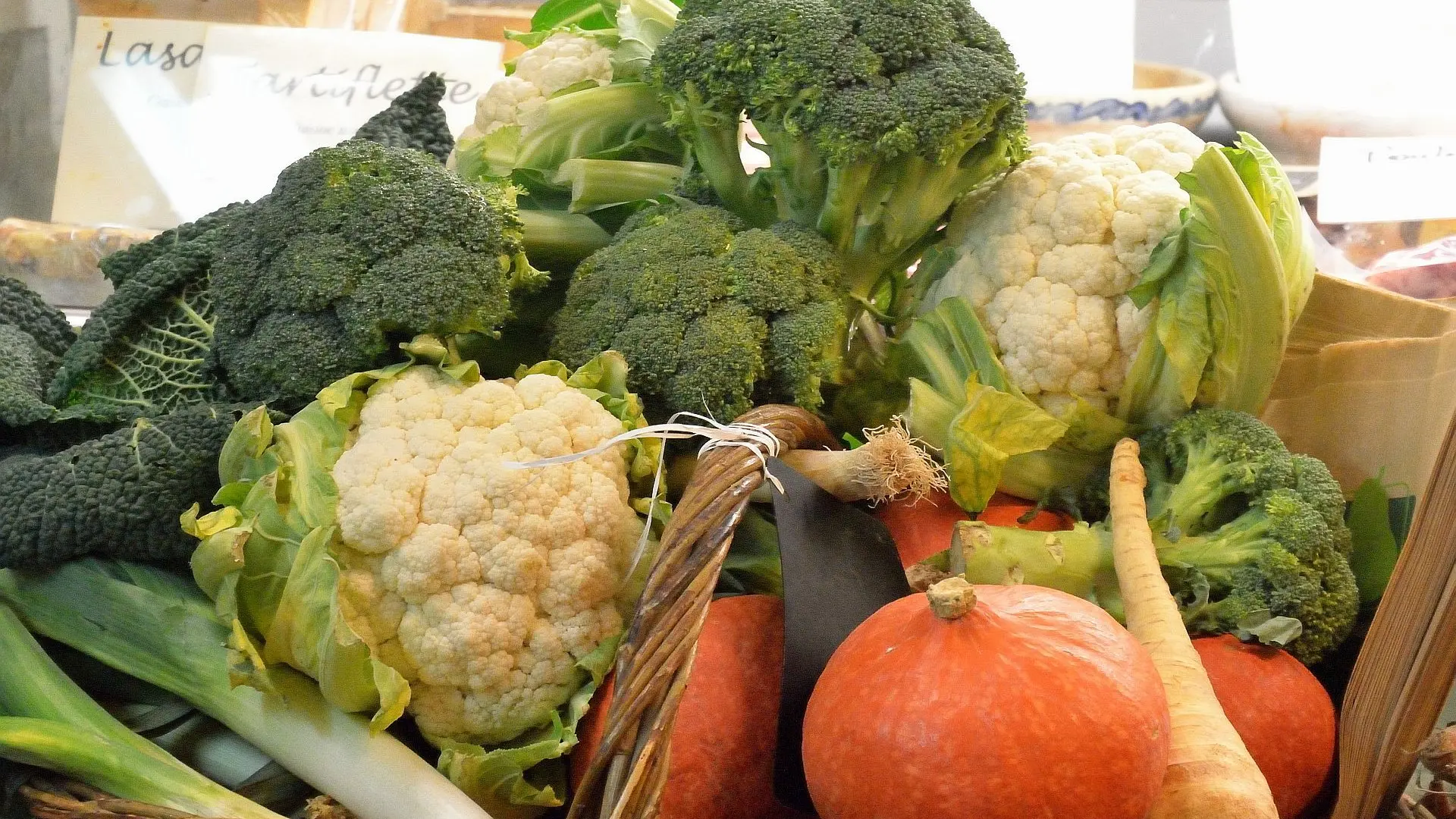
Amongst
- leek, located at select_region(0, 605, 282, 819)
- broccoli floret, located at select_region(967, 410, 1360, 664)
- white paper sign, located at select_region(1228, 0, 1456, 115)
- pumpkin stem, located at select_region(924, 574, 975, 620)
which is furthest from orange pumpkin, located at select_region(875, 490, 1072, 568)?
white paper sign, located at select_region(1228, 0, 1456, 115)

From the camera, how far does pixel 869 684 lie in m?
0.62

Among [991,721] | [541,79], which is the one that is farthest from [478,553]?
[541,79]

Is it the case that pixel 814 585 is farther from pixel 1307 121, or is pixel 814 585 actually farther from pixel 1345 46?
pixel 1345 46

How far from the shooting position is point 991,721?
0.57 meters

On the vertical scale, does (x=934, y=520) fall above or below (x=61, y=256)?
above

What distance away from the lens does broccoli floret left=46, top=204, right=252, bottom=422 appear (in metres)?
0.93

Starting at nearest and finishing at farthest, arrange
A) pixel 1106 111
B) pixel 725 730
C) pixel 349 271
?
pixel 725 730 → pixel 349 271 → pixel 1106 111

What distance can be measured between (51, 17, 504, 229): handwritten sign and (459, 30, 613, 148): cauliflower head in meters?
0.29

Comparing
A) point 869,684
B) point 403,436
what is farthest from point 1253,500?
point 403,436

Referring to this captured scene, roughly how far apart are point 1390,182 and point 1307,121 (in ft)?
1.04

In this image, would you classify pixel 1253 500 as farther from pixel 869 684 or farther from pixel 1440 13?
pixel 1440 13

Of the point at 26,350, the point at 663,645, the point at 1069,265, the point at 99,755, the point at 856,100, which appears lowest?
the point at 99,755

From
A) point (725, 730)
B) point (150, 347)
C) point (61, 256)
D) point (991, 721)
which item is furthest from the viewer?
point (61, 256)

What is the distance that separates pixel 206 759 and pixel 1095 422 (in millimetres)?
804
